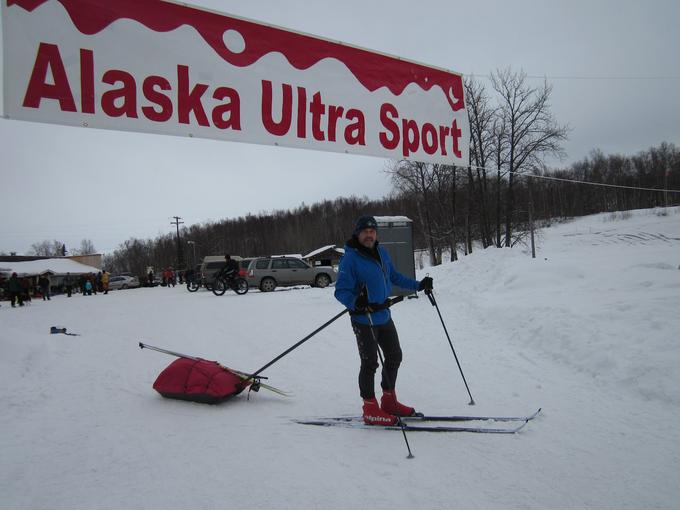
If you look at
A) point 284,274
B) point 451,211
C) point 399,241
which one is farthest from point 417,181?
point 399,241

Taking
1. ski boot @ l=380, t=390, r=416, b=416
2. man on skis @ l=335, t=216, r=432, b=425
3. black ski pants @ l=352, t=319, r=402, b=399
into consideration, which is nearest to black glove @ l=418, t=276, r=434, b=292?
man on skis @ l=335, t=216, r=432, b=425

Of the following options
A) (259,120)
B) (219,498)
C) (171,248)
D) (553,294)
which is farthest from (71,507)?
(171,248)

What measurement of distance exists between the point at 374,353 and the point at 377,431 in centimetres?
63

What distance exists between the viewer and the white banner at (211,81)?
9.10 ft

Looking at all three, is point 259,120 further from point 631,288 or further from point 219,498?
point 631,288

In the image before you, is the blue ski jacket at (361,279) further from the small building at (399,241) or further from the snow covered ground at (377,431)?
the small building at (399,241)

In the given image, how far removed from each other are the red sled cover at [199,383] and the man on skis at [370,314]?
139 cm

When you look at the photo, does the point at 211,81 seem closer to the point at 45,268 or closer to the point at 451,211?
the point at 451,211

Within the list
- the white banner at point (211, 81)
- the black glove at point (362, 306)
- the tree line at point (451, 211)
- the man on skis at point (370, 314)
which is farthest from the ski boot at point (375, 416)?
the tree line at point (451, 211)

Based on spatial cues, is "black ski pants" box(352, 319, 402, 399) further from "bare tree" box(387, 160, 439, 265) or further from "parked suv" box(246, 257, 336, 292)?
"bare tree" box(387, 160, 439, 265)

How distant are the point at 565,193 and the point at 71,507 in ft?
254

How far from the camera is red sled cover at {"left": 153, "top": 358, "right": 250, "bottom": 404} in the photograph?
396 cm

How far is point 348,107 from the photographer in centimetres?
400

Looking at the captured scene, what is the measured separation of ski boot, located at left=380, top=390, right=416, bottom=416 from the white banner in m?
2.34
